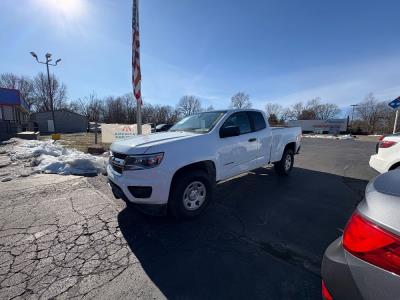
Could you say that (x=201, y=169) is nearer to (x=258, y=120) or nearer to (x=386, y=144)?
(x=258, y=120)

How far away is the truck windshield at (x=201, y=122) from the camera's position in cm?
435

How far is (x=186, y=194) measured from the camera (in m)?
3.63

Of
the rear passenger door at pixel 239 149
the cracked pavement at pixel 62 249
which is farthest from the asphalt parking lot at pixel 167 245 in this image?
the rear passenger door at pixel 239 149

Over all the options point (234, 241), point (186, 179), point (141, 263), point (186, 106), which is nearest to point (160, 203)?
point (186, 179)

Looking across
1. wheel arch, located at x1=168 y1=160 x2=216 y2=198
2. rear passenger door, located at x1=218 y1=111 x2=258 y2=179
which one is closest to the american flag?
rear passenger door, located at x1=218 y1=111 x2=258 y2=179

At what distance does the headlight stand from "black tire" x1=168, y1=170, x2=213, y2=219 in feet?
1.60

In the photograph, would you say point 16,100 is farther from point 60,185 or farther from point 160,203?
point 160,203

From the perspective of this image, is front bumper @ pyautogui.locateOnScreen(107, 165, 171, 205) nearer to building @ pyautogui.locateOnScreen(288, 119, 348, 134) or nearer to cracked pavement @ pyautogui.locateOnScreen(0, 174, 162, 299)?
cracked pavement @ pyautogui.locateOnScreen(0, 174, 162, 299)

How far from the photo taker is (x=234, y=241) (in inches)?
123

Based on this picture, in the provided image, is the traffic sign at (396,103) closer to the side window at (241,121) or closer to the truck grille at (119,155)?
the side window at (241,121)

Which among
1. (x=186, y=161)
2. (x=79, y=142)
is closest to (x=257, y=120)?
(x=186, y=161)

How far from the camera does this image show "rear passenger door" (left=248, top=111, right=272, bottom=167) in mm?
5203

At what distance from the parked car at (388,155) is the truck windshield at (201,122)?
3788mm

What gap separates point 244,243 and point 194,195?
3.76 ft
